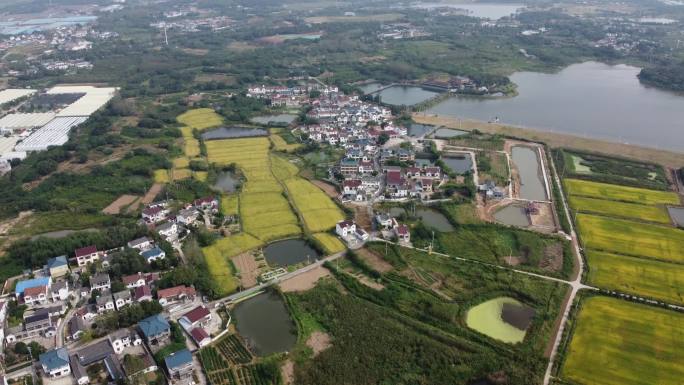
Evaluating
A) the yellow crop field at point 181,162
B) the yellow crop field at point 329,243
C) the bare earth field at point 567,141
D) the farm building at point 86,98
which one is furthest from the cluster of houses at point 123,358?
the farm building at point 86,98

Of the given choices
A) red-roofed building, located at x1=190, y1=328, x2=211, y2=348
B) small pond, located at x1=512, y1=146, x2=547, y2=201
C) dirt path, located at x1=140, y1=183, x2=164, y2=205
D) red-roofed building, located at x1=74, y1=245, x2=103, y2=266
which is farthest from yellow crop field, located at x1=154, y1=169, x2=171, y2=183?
small pond, located at x1=512, y1=146, x2=547, y2=201

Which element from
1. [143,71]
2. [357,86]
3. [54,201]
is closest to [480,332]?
[54,201]

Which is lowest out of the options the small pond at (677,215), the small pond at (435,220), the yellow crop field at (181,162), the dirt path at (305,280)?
the yellow crop field at (181,162)

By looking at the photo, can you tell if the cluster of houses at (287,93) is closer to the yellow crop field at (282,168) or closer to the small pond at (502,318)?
the yellow crop field at (282,168)

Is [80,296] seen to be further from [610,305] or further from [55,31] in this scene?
[55,31]

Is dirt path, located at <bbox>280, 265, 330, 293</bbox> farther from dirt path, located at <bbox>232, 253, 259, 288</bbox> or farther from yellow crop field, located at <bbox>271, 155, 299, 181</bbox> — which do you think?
yellow crop field, located at <bbox>271, 155, 299, 181</bbox>

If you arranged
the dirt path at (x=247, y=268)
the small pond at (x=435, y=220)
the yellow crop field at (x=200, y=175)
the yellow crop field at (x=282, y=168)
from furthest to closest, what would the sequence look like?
1. the yellow crop field at (x=282, y=168)
2. the yellow crop field at (x=200, y=175)
3. the small pond at (x=435, y=220)
4. the dirt path at (x=247, y=268)
